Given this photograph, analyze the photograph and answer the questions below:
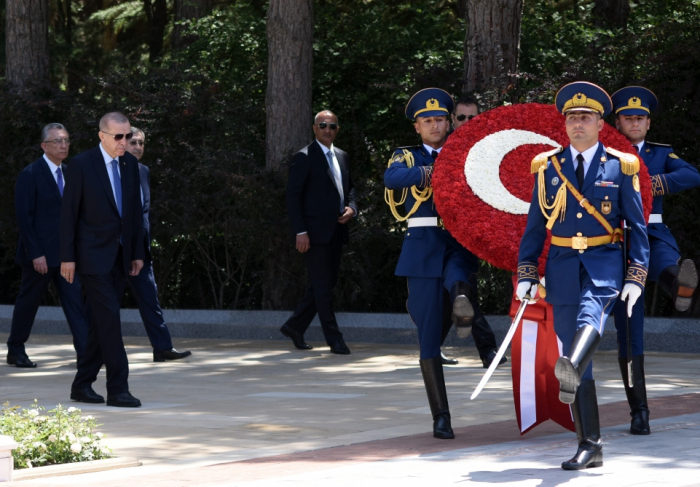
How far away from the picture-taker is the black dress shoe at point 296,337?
11614 millimetres

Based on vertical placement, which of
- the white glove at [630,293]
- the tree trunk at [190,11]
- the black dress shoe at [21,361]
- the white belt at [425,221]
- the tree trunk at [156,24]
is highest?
the tree trunk at [156,24]

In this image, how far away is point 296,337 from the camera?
11625 millimetres

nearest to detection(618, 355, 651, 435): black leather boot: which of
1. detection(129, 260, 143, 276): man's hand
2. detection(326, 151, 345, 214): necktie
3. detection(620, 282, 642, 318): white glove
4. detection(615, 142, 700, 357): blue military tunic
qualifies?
detection(615, 142, 700, 357): blue military tunic

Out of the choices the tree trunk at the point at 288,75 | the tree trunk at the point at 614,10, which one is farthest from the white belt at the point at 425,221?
the tree trunk at the point at 614,10

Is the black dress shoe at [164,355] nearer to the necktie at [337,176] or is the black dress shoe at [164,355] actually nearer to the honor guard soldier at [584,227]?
the necktie at [337,176]

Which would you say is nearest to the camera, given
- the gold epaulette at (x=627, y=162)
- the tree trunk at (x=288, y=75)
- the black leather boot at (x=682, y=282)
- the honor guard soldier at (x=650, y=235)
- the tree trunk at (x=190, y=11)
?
the gold epaulette at (x=627, y=162)

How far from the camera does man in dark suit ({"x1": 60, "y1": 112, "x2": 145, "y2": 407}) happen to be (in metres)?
7.84

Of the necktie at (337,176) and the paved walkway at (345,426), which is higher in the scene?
the necktie at (337,176)

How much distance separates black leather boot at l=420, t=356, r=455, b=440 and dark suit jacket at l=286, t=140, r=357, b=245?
4.64 metres

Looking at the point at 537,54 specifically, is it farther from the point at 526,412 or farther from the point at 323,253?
the point at 526,412

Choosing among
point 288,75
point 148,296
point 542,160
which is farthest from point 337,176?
point 542,160

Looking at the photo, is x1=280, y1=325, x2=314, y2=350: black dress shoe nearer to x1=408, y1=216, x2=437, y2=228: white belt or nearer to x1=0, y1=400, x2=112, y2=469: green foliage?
x1=408, y1=216, x2=437, y2=228: white belt

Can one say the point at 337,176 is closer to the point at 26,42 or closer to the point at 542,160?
the point at 542,160

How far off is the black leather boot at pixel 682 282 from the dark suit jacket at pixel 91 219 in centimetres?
363
